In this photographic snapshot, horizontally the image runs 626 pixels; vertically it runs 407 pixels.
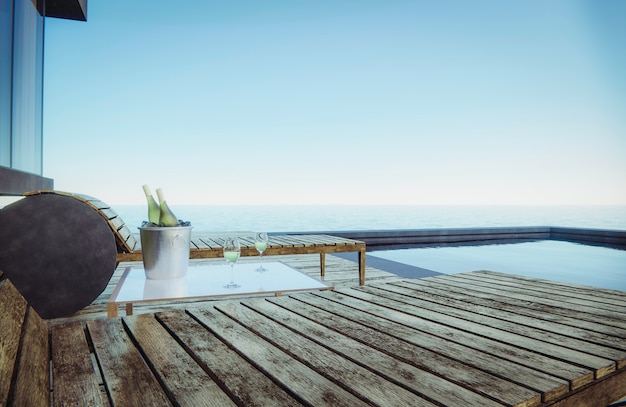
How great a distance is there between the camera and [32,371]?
26.1 inches

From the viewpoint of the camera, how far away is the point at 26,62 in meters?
5.12

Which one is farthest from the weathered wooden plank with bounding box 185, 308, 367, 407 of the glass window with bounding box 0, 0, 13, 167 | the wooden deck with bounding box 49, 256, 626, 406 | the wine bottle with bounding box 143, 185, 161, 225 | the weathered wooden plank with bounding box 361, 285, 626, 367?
the glass window with bounding box 0, 0, 13, 167

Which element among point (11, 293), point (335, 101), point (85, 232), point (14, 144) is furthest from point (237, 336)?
point (335, 101)

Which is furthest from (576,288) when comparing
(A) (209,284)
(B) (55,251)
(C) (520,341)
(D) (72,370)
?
(B) (55,251)

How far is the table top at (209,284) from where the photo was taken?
1.76 m

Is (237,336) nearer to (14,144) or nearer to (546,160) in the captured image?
(14,144)

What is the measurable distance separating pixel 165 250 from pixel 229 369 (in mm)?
1277

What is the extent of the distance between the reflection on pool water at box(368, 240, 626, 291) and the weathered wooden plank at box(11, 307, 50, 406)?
4.75 meters

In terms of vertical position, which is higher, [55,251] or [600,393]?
[55,251]

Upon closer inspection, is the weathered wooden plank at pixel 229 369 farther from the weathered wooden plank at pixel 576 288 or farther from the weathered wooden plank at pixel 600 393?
the weathered wooden plank at pixel 576 288

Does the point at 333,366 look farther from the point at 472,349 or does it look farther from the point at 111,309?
the point at 111,309

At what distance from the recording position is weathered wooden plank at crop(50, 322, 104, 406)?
28.3 inches

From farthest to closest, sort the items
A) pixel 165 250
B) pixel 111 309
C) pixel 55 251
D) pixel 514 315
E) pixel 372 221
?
pixel 372 221, pixel 55 251, pixel 165 250, pixel 111 309, pixel 514 315

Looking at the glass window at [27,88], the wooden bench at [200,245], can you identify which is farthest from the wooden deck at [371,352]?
the glass window at [27,88]
